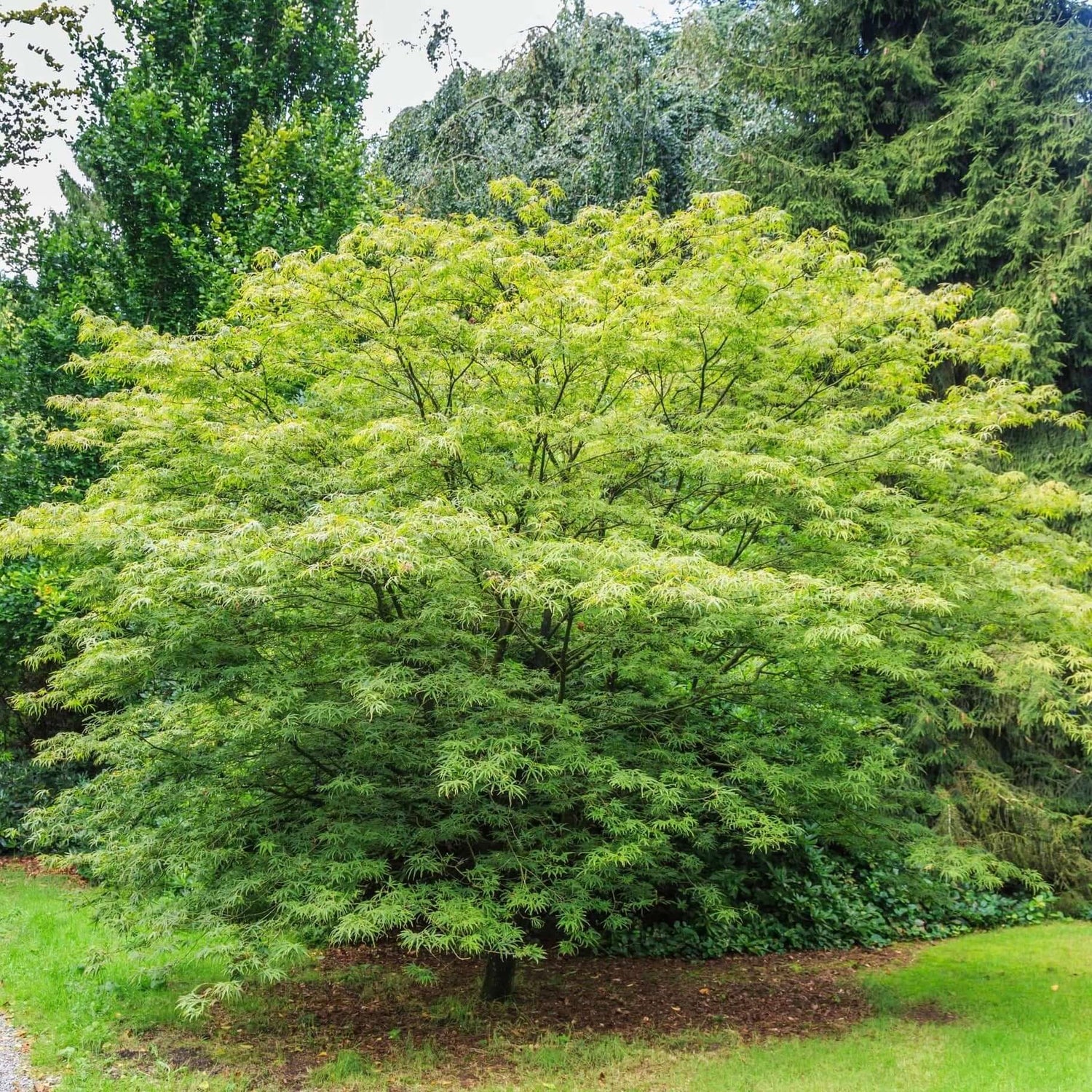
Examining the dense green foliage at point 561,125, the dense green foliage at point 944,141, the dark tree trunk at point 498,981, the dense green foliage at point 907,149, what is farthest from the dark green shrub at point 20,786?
the dense green foliage at point 944,141

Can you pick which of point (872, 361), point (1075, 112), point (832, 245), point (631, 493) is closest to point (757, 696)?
point (631, 493)

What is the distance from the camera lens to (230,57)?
12227 mm

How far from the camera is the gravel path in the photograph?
4.51 meters

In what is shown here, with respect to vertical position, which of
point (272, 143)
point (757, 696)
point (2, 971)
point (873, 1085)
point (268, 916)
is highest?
point (272, 143)

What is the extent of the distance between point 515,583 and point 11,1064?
4051mm

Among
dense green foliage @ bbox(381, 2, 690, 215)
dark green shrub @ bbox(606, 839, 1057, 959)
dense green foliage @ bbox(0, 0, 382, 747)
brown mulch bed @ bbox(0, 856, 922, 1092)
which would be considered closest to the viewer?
brown mulch bed @ bbox(0, 856, 922, 1092)

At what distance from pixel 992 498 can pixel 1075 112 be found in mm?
6811

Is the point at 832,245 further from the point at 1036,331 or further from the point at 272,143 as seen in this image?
the point at 272,143

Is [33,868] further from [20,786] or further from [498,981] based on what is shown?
[498,981]

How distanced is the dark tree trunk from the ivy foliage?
42cm

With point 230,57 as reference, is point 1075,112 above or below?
below

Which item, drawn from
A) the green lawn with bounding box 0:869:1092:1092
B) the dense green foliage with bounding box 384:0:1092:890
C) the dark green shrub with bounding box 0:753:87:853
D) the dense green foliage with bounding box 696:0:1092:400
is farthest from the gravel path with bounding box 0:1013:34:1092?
the dense green foliage with bounding box 696:0:1092:400

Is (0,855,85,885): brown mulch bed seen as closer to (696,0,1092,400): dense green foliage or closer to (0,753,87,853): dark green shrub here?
(0,753,87,853): dark green shrub

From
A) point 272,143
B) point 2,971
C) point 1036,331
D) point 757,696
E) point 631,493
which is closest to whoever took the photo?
point 757,696
